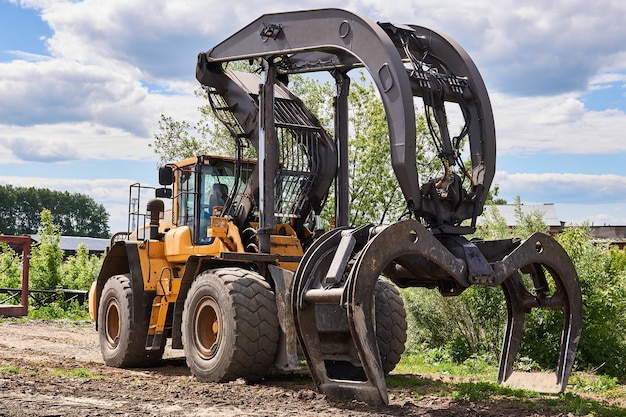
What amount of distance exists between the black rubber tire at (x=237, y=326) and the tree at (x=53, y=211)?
278ft

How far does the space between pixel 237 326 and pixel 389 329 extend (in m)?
2.26

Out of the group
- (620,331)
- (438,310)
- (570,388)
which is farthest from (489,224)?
Result: (570,388)

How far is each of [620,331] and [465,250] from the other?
258 inches

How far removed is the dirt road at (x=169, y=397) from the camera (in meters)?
7.65

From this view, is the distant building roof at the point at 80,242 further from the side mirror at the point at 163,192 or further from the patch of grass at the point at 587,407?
the patch of grass at the point at 587,407

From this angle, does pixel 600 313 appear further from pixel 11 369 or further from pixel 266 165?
pixel 11 369

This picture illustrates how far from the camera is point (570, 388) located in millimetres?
10328

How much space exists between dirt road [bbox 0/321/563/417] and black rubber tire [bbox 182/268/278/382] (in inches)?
7.9

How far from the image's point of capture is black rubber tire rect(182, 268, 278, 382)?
9.54m

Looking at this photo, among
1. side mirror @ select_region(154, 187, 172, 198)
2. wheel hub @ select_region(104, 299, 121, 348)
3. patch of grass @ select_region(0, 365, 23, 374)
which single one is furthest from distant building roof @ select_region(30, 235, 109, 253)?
patch of grass @ select_region(0, 365, 23, 374)

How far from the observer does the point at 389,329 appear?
10805 mm

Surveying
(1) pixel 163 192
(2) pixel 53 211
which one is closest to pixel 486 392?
(1) pixel 163 192

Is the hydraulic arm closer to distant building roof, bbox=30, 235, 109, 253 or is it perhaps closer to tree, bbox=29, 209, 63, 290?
tree, bbox=29, 209, 63, 290

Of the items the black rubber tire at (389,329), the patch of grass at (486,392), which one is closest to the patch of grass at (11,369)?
the black rubber tire at (389,329)
